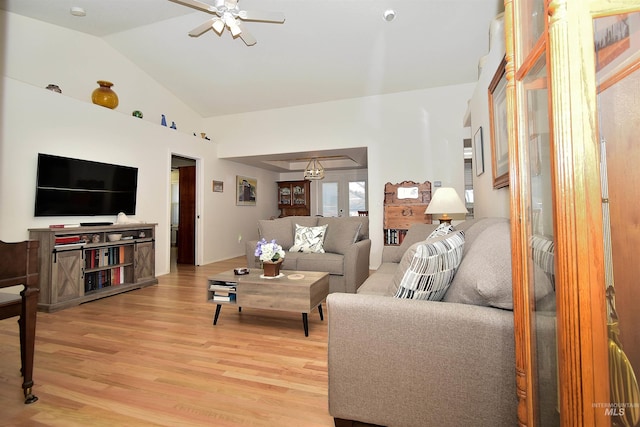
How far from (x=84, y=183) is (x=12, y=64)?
60.7 inches

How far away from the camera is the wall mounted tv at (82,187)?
3.46m

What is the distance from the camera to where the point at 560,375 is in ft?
2.35

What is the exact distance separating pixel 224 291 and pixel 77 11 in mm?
4017

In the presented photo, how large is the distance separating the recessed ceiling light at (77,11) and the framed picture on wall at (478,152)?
4923 mm

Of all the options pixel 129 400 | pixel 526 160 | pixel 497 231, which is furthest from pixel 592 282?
pixel 129 400

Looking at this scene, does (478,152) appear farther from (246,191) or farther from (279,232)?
(246,191)

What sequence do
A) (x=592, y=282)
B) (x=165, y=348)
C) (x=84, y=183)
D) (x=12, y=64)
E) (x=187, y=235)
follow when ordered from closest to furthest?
(x=592, y=282) → (x=165, y=348) → (x=12, y=64) → (x=84, y=183) → (x=187, y=235)

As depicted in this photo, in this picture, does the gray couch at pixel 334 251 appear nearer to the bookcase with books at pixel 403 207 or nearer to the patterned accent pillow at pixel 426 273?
the bookcase with books at pixel 403 207

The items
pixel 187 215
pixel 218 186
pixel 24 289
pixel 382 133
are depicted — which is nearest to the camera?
pixel 24 289

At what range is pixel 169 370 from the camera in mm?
1899

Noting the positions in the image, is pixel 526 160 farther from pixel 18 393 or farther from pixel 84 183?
pixel 84 183

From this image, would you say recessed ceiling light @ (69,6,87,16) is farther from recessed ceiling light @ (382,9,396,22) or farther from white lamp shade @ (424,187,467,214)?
white lamp shade @ (424,187,467,214)

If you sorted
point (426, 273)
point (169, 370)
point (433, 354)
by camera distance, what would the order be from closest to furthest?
1. point (433, 354)
2. point (426, 273)
3. point (169, 370)

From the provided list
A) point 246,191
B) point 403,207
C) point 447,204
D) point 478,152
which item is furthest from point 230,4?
point 246,191
